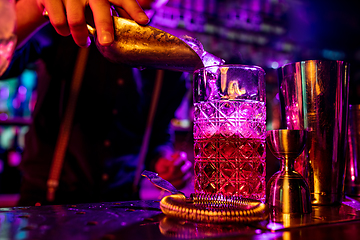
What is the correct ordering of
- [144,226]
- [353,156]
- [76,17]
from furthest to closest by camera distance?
1. [353,156]
2. [76,17]
3. [144,226]

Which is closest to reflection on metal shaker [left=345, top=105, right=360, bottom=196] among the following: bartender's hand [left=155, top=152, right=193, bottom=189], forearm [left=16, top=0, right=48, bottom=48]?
bartender's hand [left=155, top=152, right=193, bottom=189]

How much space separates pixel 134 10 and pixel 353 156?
26.6 inches

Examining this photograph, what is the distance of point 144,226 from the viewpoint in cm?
38

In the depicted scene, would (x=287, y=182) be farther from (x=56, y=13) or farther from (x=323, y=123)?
(x=56, y=13)

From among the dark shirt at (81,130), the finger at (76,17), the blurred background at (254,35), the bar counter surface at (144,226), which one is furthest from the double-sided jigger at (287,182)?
the blurred background at (254,35)

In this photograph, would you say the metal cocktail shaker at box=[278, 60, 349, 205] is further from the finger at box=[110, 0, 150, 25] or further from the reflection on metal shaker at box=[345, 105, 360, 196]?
the finger at box=[110, 0, 150, 25]

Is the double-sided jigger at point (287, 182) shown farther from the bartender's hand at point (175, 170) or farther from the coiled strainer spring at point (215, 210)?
the bartender's hand at point (175, 170)

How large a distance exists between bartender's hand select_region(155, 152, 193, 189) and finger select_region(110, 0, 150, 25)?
32.8 inches

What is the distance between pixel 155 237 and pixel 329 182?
0.43m

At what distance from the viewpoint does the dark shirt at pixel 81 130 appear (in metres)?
1.39

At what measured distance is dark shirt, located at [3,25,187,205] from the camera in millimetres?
1389

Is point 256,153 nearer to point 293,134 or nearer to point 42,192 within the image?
point 293,134

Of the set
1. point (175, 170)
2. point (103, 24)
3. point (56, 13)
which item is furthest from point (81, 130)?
point (103, 24)

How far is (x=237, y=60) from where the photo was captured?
0.77 meters
